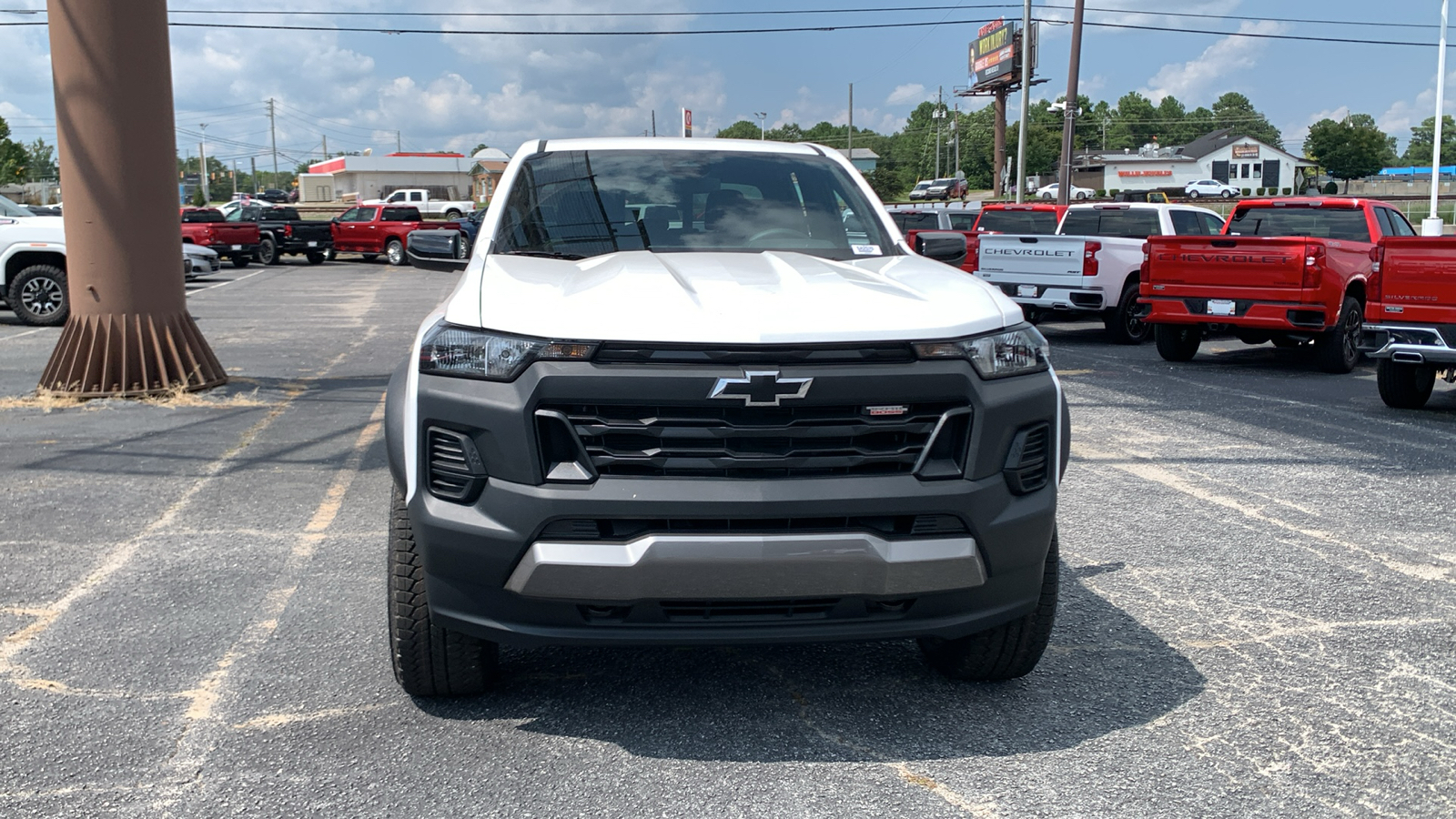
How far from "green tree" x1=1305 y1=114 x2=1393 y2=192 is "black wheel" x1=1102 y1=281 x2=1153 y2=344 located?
11697 cm

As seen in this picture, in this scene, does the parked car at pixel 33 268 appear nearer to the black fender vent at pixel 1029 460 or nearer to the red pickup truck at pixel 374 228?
the black fender vent at pixel 1029 460

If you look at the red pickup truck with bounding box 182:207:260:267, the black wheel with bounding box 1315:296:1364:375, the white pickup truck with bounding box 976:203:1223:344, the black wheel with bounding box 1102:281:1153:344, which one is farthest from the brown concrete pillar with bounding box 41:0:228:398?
the red pickup truck with bounding box 182:207:260:267

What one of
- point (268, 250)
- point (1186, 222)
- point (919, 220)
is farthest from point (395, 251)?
point (1186, 222)

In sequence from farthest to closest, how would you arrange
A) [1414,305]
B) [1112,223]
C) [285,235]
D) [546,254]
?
[285,235], [1112,223], [1414,305], [546,254]

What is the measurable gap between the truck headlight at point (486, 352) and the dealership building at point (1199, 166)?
11689 centimetres

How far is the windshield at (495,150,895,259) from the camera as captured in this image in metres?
4.60

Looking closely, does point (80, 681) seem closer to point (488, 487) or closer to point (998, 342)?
point (488, 487)

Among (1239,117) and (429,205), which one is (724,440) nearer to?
(429,205)

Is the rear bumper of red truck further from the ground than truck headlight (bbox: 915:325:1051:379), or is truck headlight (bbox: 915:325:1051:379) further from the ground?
truck headlight (bbox: 915:325:1051:379)

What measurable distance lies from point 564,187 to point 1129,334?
12.4 m

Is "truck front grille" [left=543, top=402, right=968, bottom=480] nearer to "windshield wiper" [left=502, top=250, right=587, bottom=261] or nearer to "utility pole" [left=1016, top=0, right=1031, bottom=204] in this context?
"windshield wiper" [left=502, top=250, right=587, bottom=261]

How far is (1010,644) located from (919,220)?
1895 cm

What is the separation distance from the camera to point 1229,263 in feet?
41.4

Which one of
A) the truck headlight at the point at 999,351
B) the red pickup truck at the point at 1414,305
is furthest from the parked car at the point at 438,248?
the red pickup truck at the point at 1414,305
